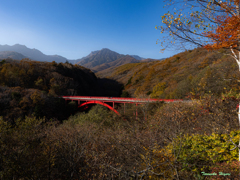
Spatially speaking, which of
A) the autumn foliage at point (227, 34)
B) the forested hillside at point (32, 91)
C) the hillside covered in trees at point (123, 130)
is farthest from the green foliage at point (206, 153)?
the forested hillside at point (32, 91)

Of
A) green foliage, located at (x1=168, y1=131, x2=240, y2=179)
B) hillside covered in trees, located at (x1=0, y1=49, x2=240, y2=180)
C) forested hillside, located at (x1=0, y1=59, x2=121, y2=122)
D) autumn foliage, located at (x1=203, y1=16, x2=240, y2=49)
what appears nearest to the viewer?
autumn foliage, located at (x1=203, y1=16, x2=240, y2=49)

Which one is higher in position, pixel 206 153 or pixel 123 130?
pixel 206 153

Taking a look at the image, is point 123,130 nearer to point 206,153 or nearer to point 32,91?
point 206,153

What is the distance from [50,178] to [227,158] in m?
6.45

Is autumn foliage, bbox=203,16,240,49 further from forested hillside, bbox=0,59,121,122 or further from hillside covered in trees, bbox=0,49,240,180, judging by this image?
forested hillside, bbox=0,59,121,122

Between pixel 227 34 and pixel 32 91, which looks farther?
pixel 32 91

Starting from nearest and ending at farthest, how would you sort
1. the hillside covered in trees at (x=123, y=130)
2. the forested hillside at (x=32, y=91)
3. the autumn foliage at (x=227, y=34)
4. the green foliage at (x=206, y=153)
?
the autumn foliage at (x=227, y=34) → the green foliage at (x=206, y=153) → the hillside covered in trees at (x=123, y=130) → the forested hillside at (x=32, y=91)

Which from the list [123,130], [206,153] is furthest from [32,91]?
[206,153]

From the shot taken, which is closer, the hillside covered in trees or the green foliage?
the green foliage

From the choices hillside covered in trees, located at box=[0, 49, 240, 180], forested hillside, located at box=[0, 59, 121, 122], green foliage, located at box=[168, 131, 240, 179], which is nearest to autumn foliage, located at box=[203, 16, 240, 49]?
hillside covered in trees, located at box=[0, 49, 240, 180]

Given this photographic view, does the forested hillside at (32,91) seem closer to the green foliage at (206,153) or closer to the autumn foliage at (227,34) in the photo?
the green foliage at (206,153)

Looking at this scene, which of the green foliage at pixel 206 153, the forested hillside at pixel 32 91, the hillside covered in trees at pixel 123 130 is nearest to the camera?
the green foliage at pixel 206 153

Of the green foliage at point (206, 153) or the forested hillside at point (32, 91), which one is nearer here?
the green foliage at point (206, 153)

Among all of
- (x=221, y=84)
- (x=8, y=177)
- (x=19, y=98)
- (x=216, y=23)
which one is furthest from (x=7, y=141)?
(x=19, y=98)
